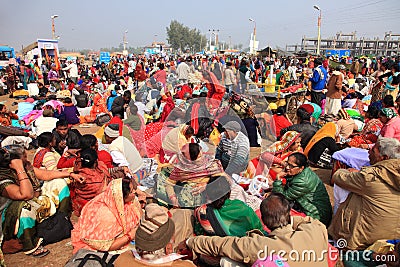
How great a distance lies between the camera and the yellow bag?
478 centimetres

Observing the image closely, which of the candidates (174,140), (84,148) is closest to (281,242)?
(174,140)

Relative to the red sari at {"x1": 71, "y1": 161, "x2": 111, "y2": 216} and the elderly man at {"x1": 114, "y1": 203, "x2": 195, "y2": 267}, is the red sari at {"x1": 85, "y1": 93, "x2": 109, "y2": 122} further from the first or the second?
the elderly man at {"x1": 114, "y1": 203, "x2": 195, "y2": 267}

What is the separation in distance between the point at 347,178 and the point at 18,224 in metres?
3.59

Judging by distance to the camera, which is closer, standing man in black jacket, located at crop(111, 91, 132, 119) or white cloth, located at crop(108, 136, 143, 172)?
white cloth, located at crop(108, 136, 143, 172)

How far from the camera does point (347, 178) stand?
319cm

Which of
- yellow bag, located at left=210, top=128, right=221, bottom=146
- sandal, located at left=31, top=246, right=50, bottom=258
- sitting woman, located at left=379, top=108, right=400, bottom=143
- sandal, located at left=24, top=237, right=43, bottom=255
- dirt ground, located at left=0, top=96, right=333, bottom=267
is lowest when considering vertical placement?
dirt ground, located at left=0, top=96, right=333, bottom=267

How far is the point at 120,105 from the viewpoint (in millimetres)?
6410

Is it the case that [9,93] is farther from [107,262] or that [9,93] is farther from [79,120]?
[107,262]

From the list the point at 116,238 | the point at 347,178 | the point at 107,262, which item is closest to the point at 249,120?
the point at 347,178

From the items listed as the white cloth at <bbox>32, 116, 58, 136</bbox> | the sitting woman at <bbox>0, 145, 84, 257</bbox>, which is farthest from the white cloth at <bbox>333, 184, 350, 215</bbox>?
the white cloth at <bbox>32, 116, 58, 136</bbox>

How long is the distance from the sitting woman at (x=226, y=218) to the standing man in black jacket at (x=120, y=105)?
3.49 metres

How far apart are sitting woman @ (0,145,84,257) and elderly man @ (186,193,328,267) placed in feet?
6.82

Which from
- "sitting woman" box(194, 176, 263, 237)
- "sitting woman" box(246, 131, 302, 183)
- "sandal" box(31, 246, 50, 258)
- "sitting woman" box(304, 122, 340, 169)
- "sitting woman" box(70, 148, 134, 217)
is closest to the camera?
"sitting woman" box(194, 176, 263, 237)

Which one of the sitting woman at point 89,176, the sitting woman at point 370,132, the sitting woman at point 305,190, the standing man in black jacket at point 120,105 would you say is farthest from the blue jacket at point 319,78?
the sitting woman at point 89,176
